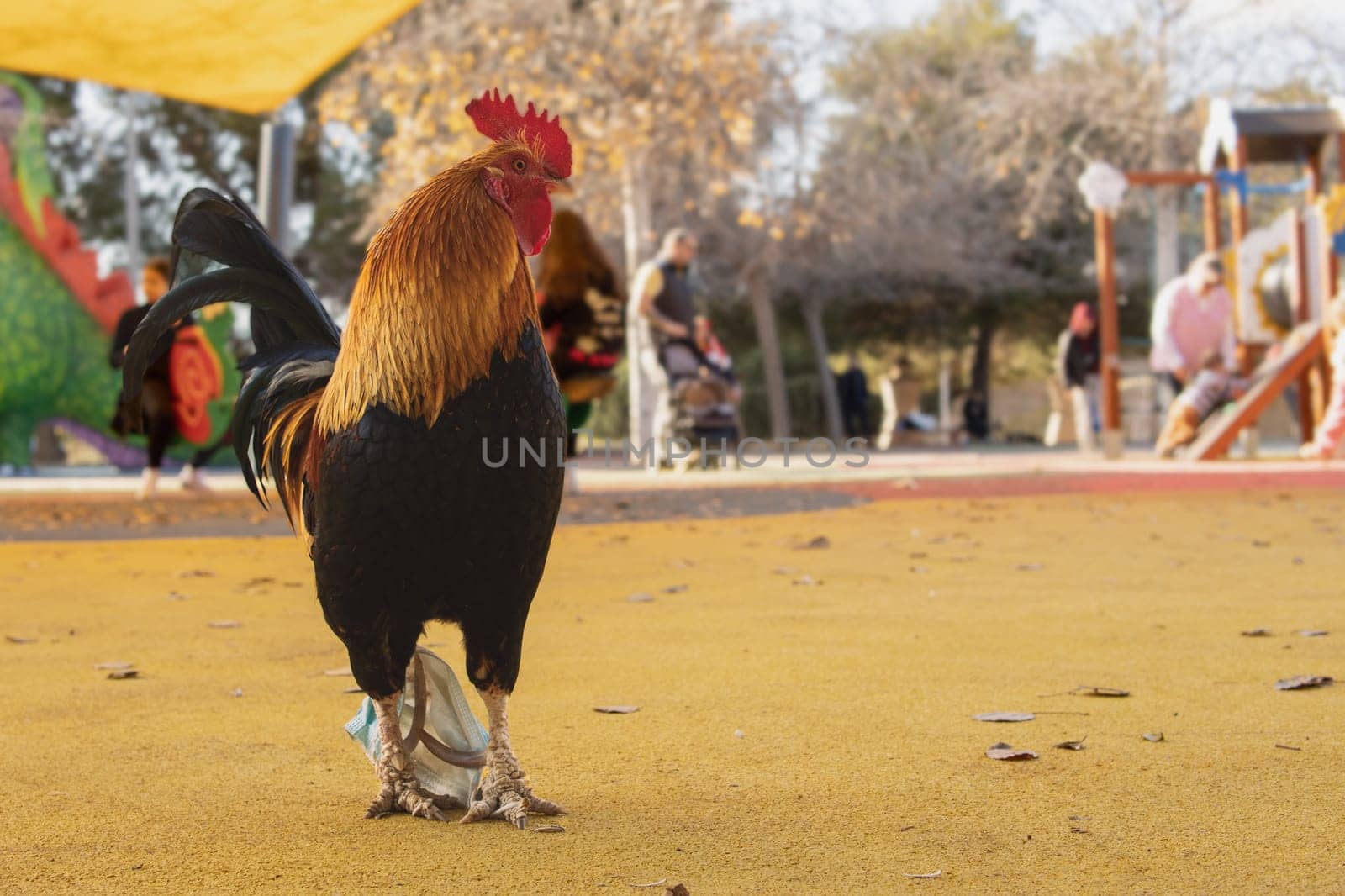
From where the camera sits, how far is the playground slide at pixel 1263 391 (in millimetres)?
13727

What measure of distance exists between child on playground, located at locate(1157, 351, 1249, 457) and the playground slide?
0.26m

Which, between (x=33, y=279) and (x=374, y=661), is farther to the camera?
→ (x=33, y=279)

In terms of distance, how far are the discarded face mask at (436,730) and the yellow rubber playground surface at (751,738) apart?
0.14 metres

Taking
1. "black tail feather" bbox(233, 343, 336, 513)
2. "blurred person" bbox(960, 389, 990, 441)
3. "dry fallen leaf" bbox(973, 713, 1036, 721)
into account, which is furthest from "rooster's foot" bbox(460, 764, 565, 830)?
"blurred person" bbox(960, 389, 990, 441)

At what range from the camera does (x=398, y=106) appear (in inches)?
693

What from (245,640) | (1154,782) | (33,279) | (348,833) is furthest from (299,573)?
(33,279)

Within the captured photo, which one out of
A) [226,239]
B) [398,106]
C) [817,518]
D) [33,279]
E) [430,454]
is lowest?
[817,518]

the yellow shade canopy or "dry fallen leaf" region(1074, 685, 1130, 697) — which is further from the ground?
the yellow shade canopy

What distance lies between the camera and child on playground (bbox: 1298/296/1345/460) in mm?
12922

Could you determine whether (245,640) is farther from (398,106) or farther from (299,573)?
(398,106)

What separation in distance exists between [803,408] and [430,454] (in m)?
26.6

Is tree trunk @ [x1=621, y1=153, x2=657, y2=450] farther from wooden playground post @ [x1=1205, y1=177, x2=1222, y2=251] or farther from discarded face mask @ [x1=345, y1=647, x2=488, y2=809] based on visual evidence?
discarded face mask @ [x1=345, y1=647, x2=488, y2=809]

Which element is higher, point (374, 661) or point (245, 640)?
point (374, 661)

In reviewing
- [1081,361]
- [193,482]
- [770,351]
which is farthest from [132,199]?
[1081,361]
